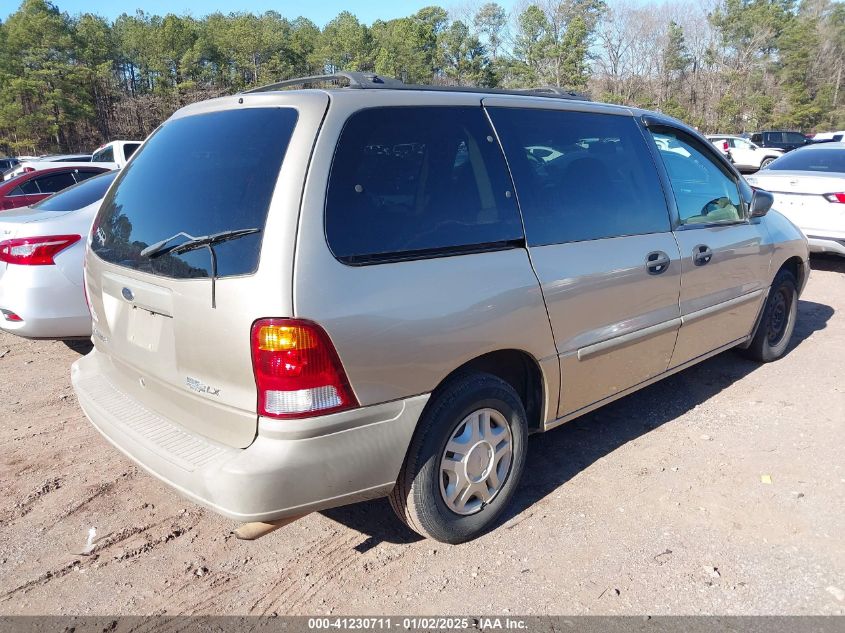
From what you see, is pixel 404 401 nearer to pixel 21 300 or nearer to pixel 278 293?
pixel 278 293

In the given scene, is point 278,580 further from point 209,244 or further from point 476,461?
point 209,244

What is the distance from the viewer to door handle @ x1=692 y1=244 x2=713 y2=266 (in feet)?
12.4

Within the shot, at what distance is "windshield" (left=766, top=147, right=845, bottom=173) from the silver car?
646cm

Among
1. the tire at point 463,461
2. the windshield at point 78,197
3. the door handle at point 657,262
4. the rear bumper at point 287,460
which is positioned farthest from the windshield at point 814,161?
the windshield at point 78,197

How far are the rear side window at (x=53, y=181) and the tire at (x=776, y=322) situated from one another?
11468 mm

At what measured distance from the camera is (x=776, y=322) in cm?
510

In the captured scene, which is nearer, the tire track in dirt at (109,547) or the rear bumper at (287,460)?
the rear bumper at (287,460)

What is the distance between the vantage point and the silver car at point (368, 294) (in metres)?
2.20

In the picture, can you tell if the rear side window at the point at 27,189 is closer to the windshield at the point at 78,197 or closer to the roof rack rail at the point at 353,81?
the windshield at the point at 78,197

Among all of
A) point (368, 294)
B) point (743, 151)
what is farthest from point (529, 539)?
point (743, 151)

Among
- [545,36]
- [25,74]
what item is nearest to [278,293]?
[25,74]

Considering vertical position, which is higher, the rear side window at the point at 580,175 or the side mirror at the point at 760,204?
the rear side window at the point at 580,175

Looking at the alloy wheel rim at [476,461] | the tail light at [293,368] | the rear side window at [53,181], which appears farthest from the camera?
the rear side window at [53,181]

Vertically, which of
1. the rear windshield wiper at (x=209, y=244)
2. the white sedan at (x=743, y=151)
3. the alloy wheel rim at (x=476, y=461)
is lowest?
the white sedan at (x=743, y=151)
